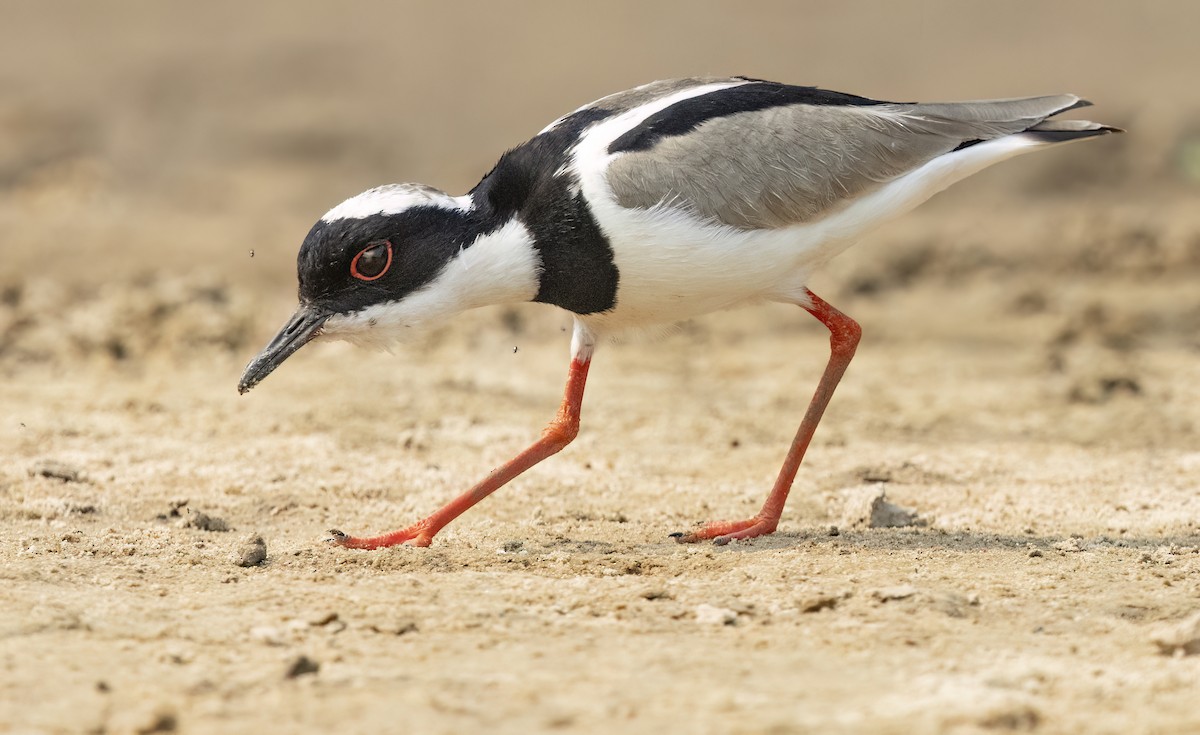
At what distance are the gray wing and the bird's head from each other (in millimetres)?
581

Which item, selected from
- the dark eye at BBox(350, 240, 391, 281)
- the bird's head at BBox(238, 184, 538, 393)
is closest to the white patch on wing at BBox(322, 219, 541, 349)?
the bird's head at BBox(238, 184, 538, 393)

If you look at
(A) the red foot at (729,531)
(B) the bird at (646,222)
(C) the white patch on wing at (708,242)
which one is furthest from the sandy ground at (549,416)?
(C) the white patch on wing at (708,242)

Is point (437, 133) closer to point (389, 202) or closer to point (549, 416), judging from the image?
point (549, 416)

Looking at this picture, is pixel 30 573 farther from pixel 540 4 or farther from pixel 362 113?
pixel 540 4

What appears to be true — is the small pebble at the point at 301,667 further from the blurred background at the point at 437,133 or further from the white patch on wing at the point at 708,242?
the blurred background at the point at 437,133

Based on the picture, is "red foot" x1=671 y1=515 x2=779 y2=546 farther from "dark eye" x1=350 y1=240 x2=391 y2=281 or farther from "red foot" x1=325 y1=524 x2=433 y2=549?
"dark eye" x1=350 y1=240 x2=391 y2=281

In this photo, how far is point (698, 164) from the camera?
581 cm

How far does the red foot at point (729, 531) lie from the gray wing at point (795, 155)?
4.28 feet

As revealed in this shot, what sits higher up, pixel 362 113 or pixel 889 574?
pixel 362 113

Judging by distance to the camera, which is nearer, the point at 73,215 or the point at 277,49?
the point at 73,215

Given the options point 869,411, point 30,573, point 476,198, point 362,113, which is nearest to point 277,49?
point 362,113

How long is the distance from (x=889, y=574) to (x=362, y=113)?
1070 cm

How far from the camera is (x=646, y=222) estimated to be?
563cm

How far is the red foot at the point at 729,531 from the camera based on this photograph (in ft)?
19.6
